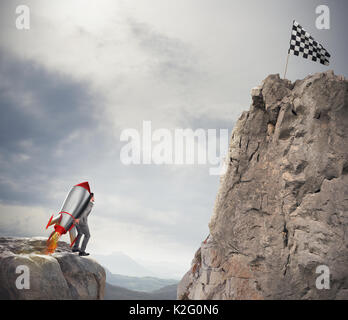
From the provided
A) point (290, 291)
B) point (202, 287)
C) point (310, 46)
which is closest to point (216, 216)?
point (202, 287)

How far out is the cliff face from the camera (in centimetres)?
1288

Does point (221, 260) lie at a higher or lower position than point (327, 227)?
lower

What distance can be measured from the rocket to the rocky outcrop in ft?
2.71

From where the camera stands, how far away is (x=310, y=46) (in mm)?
16688

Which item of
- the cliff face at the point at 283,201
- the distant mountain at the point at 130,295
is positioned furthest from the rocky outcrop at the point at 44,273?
the distant mountain at the point at 130,295

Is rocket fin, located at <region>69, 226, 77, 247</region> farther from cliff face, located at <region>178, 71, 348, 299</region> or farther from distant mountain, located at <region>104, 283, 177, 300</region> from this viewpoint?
distant mountain, located at <region>104, 283, 177, 300</region>

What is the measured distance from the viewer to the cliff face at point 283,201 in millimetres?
12883

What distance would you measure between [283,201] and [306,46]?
30.6ft

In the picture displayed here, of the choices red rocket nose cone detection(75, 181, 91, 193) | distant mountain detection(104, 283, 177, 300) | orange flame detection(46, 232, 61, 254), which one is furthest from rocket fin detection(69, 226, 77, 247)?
distant mountain detection(104, 283, 177, 300)

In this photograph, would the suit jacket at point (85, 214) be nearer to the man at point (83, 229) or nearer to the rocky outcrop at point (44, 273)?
the man at point (83, 229)

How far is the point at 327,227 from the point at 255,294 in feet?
14.9

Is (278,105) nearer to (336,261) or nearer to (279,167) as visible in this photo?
(279,167)

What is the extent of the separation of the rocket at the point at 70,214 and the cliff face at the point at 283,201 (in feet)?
23.8

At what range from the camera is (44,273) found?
12.4 m
